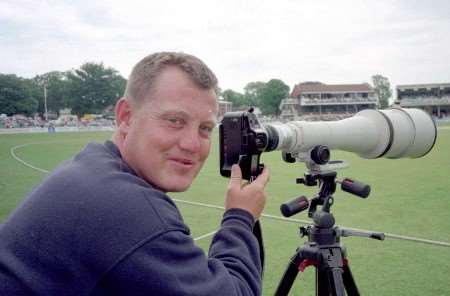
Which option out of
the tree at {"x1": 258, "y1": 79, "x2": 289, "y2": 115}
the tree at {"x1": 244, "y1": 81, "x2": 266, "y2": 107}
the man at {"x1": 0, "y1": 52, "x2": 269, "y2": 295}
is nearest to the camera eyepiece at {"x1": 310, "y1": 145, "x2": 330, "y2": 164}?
the man at {"x1": 0, "y1": 52, "x2": 269, "y2": 295}

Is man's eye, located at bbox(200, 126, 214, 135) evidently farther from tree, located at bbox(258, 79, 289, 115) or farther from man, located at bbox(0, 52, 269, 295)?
tree, located at bbox(258, 79, 289, 115)

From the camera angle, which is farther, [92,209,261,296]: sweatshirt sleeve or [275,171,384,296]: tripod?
[275,171,384,296]: tripod

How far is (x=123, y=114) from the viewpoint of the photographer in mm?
1650

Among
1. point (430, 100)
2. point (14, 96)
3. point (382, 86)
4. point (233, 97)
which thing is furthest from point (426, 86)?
point (14, 96)

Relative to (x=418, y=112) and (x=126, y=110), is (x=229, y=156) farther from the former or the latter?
(x=418, y=112)

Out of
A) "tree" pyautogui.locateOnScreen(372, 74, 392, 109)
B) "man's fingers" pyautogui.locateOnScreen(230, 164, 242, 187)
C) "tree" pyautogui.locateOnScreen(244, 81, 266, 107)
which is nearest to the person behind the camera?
"man's fingers" pyautogui.locateOnScreen(230, 164, 242, 187)

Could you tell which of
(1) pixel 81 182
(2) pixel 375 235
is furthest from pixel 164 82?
(2) pixel 375 235

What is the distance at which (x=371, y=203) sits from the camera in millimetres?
6984

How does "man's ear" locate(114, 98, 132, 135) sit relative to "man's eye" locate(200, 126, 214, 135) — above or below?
above

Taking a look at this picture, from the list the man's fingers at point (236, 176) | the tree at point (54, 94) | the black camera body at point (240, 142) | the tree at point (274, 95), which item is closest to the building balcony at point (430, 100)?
the tree at point (274, 95)

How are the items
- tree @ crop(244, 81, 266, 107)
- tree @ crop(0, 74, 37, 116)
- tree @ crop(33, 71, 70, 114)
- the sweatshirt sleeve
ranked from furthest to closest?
tree @ crop(244, 81, 266, 107) < tree @ crop(33, 71, 70, 114) < tree @ crop(0, 74, 37, 116) < the sweatshirt sleeve

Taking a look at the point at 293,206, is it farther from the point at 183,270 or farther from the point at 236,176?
the point at 183,270

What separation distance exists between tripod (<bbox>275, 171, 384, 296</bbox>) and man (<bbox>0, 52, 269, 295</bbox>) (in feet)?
3.05

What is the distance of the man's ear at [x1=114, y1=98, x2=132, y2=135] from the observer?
5.35 feet
